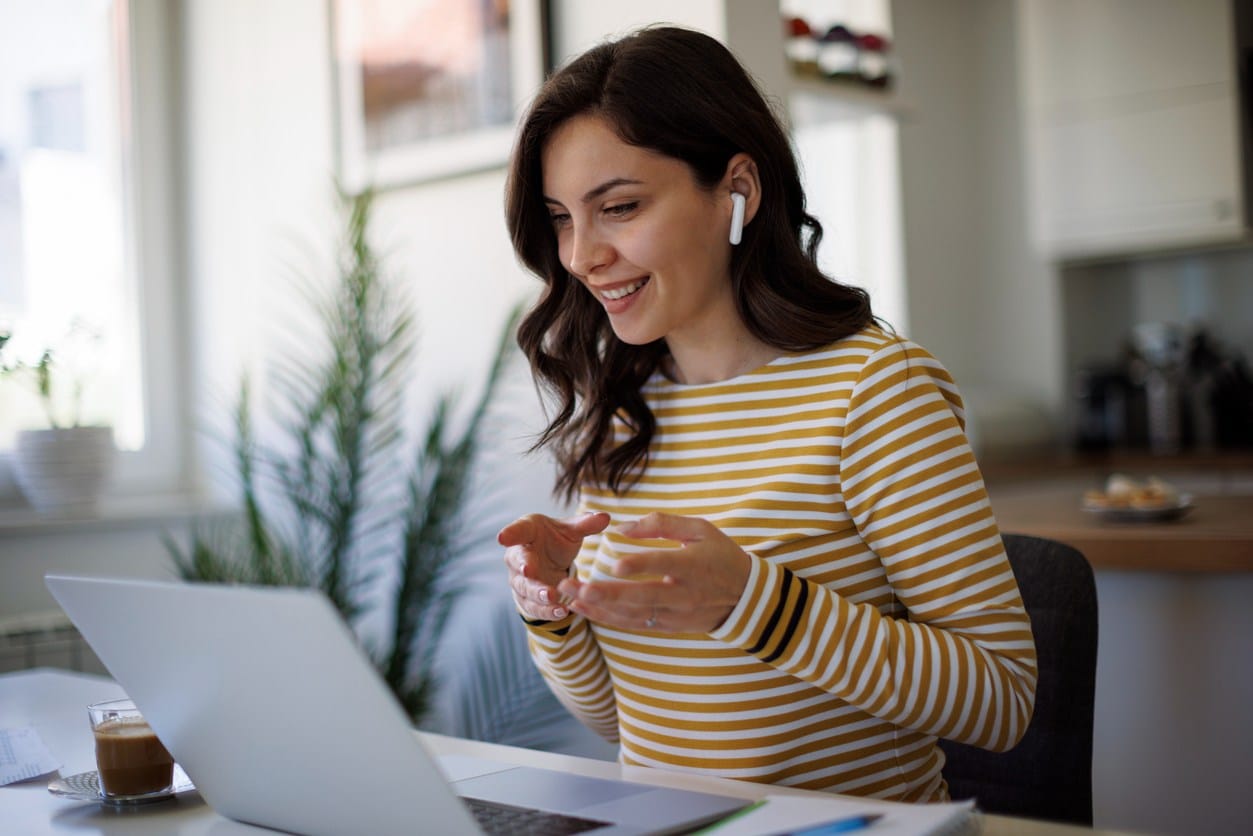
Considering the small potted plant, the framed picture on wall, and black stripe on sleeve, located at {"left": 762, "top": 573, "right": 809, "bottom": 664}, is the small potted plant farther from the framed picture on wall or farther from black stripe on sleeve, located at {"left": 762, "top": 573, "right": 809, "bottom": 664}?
black stripe on sleeve, located at {"left": 762, "top": 573, "right": 809, "bottom": 664}

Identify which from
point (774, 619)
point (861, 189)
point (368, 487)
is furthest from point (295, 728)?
point (861, 189)

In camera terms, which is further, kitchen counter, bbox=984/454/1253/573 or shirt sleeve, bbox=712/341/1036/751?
kitchen counter, bbox=984/454/1253/573

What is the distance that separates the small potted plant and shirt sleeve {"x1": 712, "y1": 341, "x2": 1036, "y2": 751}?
2.12 metres

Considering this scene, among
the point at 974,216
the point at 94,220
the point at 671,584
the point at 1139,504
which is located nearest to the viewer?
the point at 671,584

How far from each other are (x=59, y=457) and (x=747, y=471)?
2.05 m

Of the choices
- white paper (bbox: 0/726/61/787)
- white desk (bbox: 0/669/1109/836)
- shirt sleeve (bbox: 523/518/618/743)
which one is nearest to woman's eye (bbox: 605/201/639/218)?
shirt sleeve (bbox: 523/518/618/743)

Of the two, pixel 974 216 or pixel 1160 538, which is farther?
pixel 974 216

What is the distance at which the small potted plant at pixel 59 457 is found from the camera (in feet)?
8.98

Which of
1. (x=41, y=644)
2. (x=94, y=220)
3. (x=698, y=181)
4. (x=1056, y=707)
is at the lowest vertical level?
(x=41, y=644)

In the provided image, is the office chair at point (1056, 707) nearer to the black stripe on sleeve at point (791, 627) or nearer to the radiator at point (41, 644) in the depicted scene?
the black stripe on sleeve at point (791, 627)

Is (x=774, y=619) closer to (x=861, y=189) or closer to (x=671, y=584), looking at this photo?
(x=671, y=584)

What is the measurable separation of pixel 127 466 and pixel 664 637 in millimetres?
2480

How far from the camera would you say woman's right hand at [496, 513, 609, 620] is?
1.14 m

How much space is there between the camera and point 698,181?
124 cm
